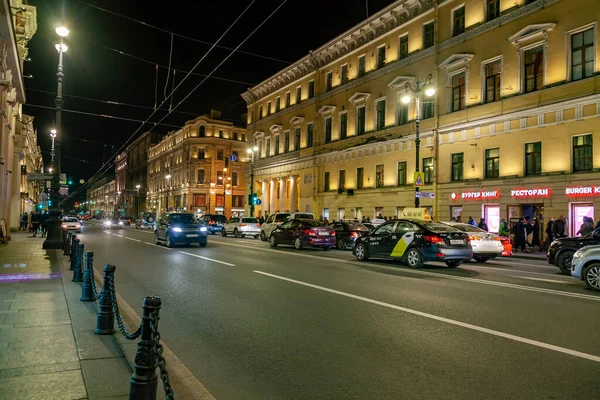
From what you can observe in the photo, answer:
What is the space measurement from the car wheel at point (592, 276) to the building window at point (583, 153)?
13.0m

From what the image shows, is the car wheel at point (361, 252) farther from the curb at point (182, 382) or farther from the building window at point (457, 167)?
the building window at point (457, 167)

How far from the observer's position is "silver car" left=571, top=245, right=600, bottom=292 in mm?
9969

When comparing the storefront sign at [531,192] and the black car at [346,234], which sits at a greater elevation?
the storefront sign at [531,192]

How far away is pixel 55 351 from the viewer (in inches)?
197

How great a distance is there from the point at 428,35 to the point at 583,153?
13.6 meters

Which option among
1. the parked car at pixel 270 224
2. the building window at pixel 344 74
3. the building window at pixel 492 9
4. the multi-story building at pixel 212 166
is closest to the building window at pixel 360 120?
the building window at pixel 344 74

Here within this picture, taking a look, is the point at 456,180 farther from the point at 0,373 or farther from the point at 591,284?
the point at 0,373

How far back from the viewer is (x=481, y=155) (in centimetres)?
2630

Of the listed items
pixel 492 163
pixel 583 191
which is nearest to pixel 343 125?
pixel 492 163

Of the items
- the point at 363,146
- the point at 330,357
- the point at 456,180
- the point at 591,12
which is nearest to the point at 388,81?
the point at 363,146

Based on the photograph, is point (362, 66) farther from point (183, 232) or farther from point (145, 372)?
point (145, 372)

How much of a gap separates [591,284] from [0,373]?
424 inches

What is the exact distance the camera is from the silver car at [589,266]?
32.7 feet

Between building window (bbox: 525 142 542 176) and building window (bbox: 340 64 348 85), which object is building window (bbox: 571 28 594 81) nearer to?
building window (bbox: 525 142 542 176)
